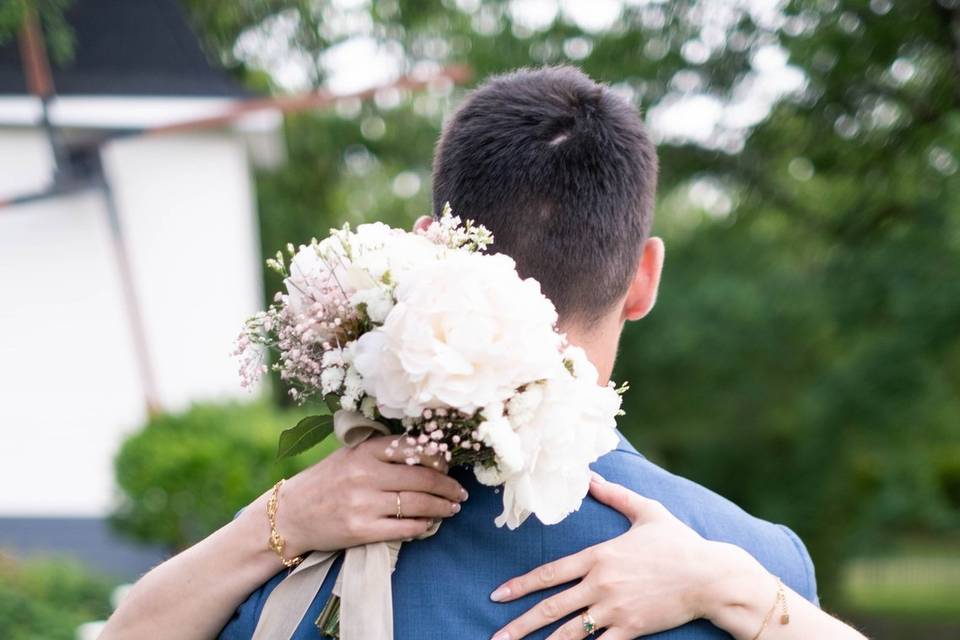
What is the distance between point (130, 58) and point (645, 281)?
37.1 feet

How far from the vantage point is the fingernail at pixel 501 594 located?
2.00 metres

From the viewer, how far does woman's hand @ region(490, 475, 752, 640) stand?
2.01 metres

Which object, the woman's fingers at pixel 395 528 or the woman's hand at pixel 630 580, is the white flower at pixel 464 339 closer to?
the woman's fingers at pixel 395 528

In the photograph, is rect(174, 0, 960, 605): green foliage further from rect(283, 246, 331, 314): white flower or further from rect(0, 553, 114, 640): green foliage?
rect(283, 246, 331, 314): white flower

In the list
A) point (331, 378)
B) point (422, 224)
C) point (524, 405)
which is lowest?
point (524, 405)

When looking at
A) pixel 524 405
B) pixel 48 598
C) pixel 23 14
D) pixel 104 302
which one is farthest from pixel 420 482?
pixel 104 302

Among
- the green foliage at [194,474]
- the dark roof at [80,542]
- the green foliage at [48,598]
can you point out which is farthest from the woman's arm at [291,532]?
the dark roof at [80,542]

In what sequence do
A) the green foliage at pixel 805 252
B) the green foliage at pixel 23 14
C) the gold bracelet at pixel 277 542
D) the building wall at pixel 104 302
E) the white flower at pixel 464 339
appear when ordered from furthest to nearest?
the building wall at pixel 104 302 < the green foliage at pixel 805 252 < the green foliage at pixel 23 14 < the gold bracelet at pixel 277 542 < the white flower at pixel 464 339

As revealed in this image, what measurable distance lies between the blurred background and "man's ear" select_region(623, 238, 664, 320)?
7.12m

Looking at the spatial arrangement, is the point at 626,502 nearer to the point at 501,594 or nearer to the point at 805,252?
the point at 501,594

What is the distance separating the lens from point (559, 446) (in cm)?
189

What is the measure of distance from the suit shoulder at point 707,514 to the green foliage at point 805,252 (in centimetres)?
720

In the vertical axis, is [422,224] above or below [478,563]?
above

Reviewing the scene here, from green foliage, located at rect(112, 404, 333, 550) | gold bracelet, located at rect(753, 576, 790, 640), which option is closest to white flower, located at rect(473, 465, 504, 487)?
gold bracelet, located at rect(753, 576, 790, 640)
